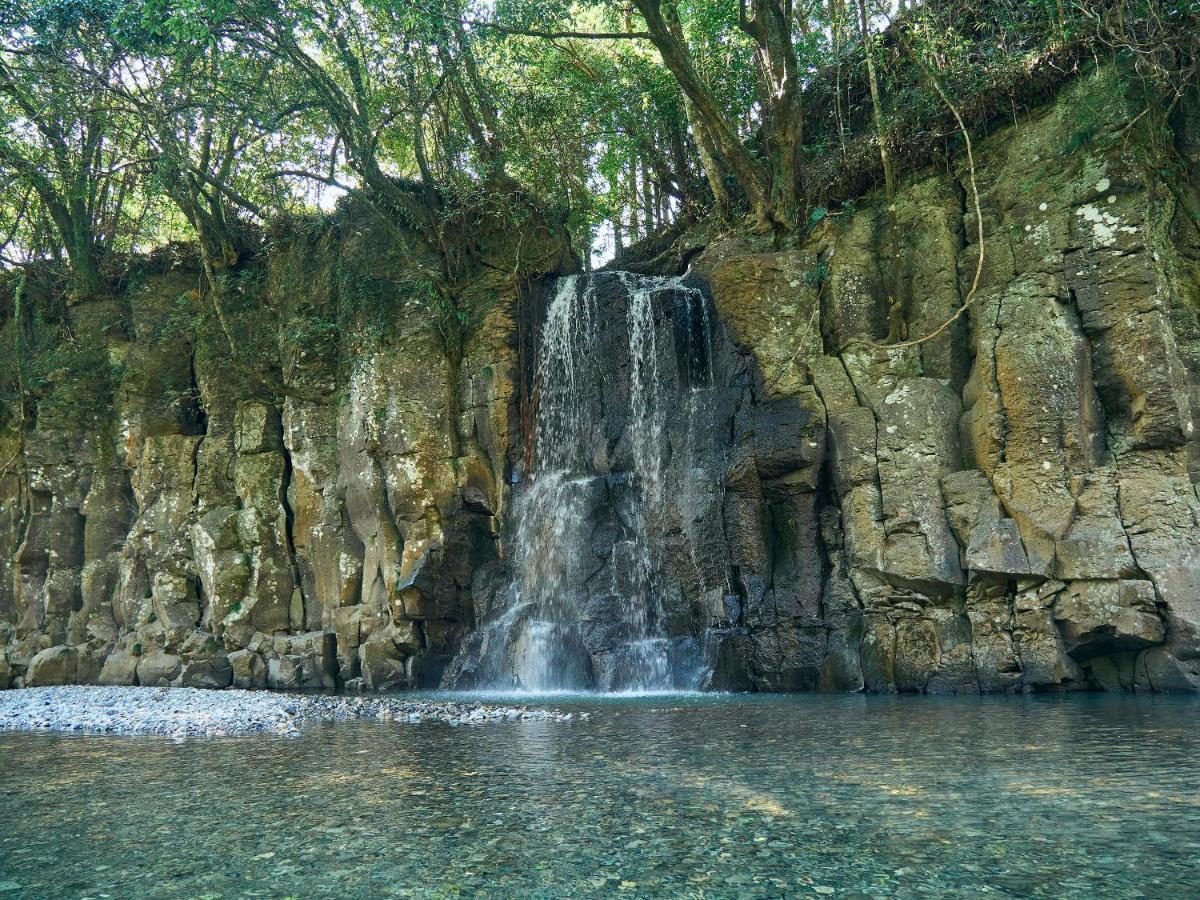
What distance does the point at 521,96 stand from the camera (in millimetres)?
17469

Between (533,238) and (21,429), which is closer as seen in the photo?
(533,238)

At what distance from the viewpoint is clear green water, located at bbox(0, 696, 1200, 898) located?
342cm

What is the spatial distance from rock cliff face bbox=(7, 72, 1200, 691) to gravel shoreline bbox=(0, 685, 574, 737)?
3.98 meters

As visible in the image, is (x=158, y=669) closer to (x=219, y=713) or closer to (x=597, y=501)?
(x=219, y=713)

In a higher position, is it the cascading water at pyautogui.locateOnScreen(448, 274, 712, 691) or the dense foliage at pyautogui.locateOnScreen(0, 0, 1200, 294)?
the dense foliage at pyautogui.locateOnScreen(0, 0, 1200, 294)

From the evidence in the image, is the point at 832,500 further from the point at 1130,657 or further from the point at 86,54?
the point at 86,54

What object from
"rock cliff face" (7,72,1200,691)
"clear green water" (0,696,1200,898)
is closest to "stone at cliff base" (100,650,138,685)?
"rock cliff face" (7,72,1200,691)

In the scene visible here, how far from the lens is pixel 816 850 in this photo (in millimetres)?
3699

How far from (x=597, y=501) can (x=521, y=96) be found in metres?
8.18

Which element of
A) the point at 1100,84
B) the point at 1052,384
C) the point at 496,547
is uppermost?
the point at 1100,84

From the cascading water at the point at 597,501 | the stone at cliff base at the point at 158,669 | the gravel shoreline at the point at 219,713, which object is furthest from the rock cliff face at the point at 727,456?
the gravel shoreline at the point at 219,713

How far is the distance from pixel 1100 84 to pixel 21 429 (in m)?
22.8

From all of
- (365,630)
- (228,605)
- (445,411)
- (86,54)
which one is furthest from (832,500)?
(86,54)

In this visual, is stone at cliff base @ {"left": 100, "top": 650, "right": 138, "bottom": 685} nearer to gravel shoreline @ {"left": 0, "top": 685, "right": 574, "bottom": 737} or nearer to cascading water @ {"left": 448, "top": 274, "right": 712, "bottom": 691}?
gravel shoreline @ {"left": 0, "top": 685, "right": 574, "bottom": 737}
